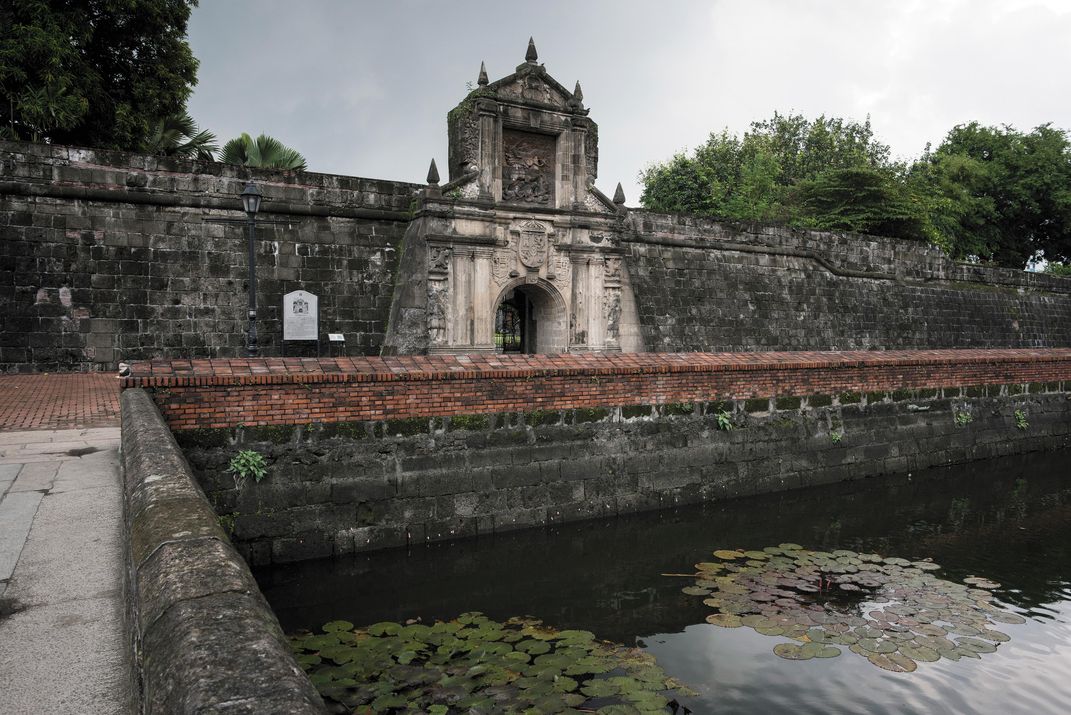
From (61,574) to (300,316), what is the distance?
8975 millimetres

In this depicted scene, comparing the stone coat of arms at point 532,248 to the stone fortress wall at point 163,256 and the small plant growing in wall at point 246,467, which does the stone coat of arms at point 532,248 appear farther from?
the small plant growing in wall at point 246,467

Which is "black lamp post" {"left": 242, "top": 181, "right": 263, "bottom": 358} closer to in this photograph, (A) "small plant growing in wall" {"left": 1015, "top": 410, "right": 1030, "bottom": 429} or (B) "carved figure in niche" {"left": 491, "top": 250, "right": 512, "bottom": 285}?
(B) "carved figure in niche" {"left": 491, "top": 250, "right": 512, "bottom": 285}

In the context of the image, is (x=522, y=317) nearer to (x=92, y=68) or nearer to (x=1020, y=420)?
(x=1020, y=420)

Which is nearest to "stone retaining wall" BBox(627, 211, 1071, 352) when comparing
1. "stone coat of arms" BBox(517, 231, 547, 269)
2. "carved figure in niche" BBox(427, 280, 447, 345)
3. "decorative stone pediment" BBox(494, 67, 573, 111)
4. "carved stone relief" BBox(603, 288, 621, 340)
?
"carved stone relief" BBox(603, 288, 621, 340)

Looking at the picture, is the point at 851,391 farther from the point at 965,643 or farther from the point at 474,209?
the point at 474,209

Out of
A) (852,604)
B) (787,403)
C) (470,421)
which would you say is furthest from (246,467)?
(787,403)

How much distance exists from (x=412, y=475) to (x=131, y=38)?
53.2 feet

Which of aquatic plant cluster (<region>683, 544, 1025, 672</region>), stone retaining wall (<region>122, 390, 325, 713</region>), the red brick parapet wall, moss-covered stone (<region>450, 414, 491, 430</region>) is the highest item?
the red brick parapet wall

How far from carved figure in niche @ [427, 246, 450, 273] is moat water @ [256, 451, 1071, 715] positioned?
6.50 metres

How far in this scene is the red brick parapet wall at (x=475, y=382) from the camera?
6027 millimetres

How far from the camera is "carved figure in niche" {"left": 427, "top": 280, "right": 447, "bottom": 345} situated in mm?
12539

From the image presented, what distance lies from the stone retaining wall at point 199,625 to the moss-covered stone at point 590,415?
188 inches

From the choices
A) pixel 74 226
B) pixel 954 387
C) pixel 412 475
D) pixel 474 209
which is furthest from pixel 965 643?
pixel 74 226

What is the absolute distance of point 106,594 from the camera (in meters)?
3.25
